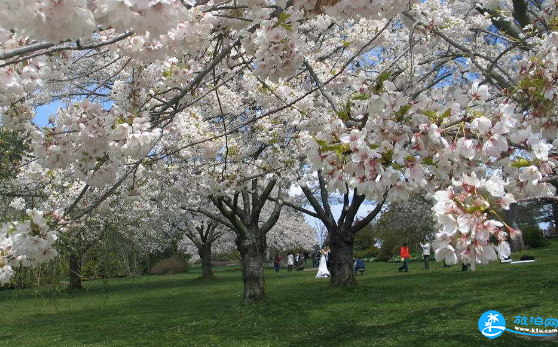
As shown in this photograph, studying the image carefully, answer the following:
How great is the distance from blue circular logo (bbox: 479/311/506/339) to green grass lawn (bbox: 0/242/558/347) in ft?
0.38

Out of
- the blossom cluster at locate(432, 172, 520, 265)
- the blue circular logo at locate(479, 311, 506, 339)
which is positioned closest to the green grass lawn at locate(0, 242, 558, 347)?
the blue circular logo at locate(479, 311, 506, 339)

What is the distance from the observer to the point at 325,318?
921 centimetres

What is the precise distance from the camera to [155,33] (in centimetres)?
153

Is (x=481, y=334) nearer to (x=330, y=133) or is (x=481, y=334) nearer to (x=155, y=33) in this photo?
(x=330, y=133)

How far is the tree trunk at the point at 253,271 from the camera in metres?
10.9

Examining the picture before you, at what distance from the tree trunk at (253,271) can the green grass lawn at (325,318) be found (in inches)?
11.9

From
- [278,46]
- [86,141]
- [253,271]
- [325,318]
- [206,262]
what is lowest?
[325,318]

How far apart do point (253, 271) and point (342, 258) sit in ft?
11.2

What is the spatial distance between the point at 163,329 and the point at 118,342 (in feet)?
3.77

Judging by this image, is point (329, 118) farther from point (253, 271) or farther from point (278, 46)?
point (253, 271)

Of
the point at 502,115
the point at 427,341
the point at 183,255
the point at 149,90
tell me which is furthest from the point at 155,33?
the point at 183,255

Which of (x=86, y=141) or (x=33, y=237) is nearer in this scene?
(x=33, y=237)

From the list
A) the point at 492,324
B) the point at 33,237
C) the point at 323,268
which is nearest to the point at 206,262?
the point at 323,268

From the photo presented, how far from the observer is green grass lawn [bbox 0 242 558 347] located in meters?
7.26
